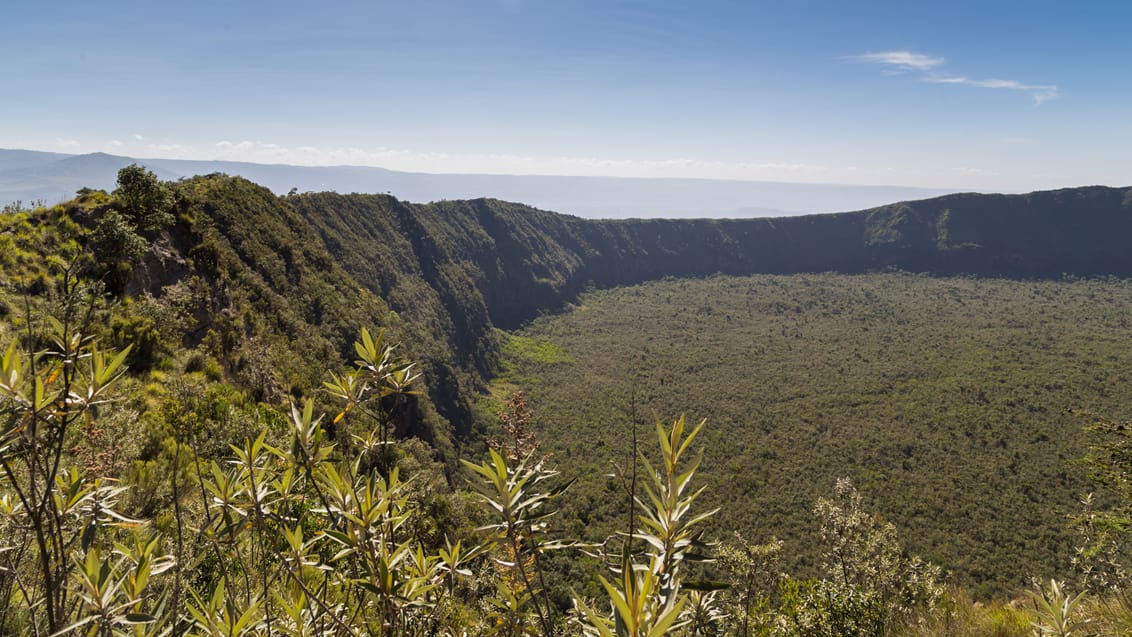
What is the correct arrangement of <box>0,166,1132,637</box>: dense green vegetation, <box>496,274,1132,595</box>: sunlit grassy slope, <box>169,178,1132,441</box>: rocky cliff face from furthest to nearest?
1. <box>169,178,1132,441</box>: rocky cliff face
2. <box>496,274,1132,595</box>: sunlit grassy slope
3. <box>0,166,1132,637</box>: dense green vegetation

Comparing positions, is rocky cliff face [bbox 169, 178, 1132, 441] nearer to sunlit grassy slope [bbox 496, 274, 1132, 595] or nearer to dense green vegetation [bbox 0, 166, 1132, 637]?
dense green vegetation [bbox 0, 166, 1132, 637]

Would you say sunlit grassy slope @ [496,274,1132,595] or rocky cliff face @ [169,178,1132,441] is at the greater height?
rocky cliff face @ [169,178,1132,441]

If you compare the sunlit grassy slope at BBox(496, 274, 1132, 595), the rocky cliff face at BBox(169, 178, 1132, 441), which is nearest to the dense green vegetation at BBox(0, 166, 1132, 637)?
the sunlit grassy slope at BBox(496, 274, 1132, 595)

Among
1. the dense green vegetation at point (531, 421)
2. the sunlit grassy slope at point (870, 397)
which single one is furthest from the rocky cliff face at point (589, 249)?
the sunlit grassy slope at point (870, 397)

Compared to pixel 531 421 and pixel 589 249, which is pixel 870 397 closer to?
pixel 531 421

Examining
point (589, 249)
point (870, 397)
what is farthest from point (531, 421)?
point (589, 249)

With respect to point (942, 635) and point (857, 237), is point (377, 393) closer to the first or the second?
point (942, 635)

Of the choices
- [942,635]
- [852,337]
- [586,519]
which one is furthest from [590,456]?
[852,337]

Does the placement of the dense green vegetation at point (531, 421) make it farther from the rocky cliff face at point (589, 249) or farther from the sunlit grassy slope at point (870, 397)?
the rocky cliff face at point (589, 249)

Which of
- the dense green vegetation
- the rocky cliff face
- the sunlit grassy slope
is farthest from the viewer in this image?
the rocky cliff face
